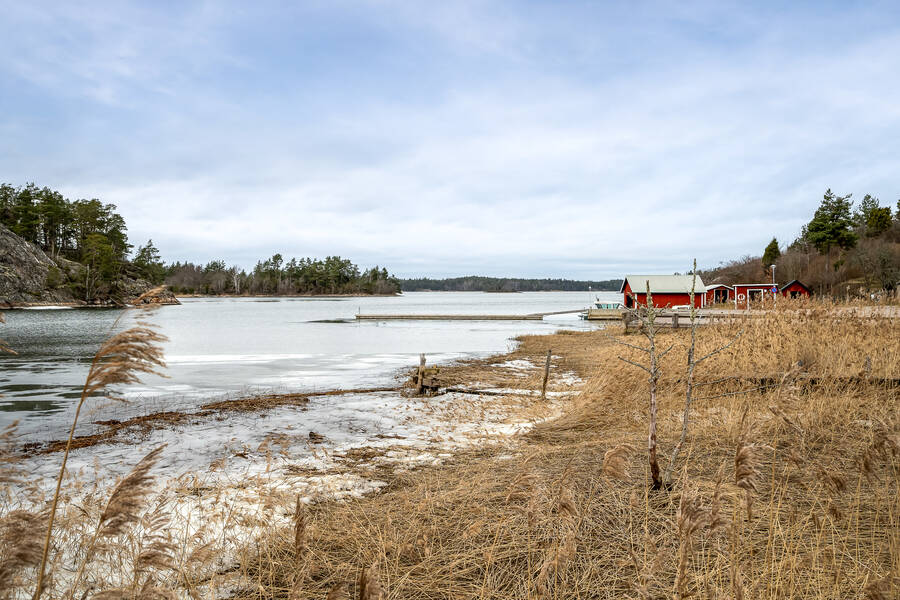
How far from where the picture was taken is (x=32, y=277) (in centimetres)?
9350

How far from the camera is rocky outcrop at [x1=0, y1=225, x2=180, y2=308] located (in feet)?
288

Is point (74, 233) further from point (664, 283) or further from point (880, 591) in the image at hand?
point (880, 591)

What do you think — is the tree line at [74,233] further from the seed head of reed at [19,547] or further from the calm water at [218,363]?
the seed head of reed at [19,547]

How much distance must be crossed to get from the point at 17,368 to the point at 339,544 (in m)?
26.4

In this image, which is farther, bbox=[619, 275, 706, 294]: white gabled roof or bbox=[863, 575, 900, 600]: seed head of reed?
bbox=[619, 275, 706, 294]: white gabled roof

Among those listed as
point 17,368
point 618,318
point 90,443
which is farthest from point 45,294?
point 90,443

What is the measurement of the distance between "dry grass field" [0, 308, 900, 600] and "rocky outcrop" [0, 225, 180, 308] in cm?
9505

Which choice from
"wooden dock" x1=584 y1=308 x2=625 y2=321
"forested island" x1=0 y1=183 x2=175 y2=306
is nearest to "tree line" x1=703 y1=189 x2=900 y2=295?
"wooden dock" x1=584 y1=308 x2=625 y2=321

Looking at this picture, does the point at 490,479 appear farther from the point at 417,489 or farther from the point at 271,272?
the point at 271,272

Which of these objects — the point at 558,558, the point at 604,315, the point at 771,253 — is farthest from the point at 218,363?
the point at 771,253

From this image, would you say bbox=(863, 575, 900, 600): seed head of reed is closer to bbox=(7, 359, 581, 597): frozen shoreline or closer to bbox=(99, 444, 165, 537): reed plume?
bbox=(99, 444, 165, 537): reed plume

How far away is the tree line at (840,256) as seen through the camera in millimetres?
65125

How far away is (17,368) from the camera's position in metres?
23.7

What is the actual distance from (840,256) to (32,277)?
139 m
